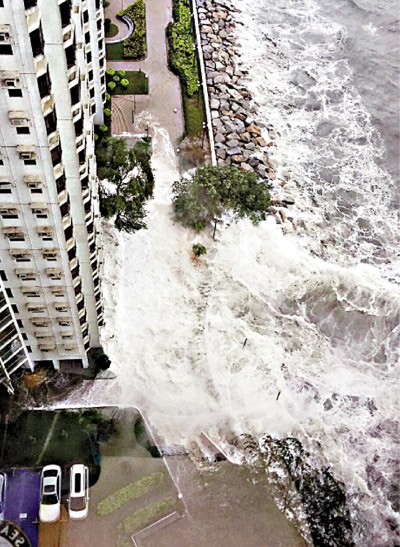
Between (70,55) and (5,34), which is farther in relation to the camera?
(70,55)

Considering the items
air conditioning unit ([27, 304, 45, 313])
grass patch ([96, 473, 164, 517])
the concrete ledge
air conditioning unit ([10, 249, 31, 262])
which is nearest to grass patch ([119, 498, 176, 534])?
grass patch ([96, 473, 164, 517])

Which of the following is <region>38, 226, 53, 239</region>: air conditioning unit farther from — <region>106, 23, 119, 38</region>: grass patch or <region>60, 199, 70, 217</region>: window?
<region>106, 23, 119, 38</region>: grass patch

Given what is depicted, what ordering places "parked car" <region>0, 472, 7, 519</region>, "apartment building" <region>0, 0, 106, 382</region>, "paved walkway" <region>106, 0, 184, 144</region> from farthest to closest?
1. "paved walkway" <region>106, 0, 184, 144</region>
2. "parked car" <region>0, 472, 7, 519</region>
3. "apartment building" <region>0, 0, 106, 382</region>

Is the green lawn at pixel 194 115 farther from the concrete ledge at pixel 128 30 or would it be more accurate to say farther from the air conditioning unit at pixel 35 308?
the air conditioning unit at pixel 35 308

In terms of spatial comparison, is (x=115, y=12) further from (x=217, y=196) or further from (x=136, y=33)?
(x=217, y=196)

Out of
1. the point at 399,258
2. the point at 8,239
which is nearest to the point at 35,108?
the point at 8,239

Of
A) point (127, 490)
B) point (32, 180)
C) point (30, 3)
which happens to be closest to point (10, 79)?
point (30, 3)
